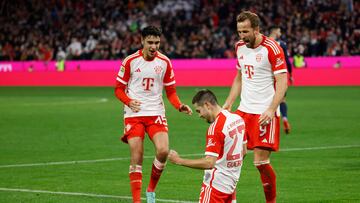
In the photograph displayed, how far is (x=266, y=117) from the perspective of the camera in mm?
9430

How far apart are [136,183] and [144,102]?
3.48ft

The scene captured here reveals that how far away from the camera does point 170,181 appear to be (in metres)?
12.7

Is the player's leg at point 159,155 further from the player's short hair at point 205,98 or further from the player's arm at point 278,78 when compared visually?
the player's short hair at point 205,98

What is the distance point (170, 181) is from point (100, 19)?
38143mm

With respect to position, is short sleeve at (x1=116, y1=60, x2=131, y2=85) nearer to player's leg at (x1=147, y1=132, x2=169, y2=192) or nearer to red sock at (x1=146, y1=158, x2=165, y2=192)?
player's leg at (x1=147, y1=132, x2=169, y2=192)

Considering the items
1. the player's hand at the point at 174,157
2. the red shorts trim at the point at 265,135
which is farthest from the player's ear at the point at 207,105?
the red shorts trim at the point at 265,135

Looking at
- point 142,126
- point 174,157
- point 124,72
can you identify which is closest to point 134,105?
point 142,126

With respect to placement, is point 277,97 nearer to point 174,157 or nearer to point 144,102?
point 144,102

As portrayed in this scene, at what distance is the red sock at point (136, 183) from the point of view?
10.5 m

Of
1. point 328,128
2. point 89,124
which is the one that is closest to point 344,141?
point 328,128

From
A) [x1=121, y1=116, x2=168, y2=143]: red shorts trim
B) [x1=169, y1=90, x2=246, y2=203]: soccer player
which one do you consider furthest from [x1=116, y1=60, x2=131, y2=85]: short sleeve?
[x1=169, y1=90, x2=246, y2=203]: soccer player

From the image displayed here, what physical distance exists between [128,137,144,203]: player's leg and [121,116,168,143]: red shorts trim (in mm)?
94

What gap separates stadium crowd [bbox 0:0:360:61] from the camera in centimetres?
4109

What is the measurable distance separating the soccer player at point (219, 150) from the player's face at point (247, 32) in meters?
1.91
